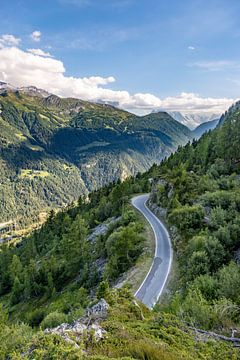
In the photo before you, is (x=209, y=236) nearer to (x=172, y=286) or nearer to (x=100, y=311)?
(x=172, y=286)

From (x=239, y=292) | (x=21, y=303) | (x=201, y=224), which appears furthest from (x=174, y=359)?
(x=21, y=303)

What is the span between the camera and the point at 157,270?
33.2 metres

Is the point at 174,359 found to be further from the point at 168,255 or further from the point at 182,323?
the point at 168,255

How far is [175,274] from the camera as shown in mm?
31562

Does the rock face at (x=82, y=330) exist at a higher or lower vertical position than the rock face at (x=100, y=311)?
higher

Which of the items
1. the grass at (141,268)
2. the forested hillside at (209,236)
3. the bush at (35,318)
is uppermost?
the forested hillside at (209,236)

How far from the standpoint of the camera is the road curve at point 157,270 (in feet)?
91.5

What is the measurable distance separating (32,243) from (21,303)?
33.2m

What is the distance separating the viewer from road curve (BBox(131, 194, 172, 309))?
27895 millimetres

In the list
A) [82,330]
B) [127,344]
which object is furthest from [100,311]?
[127,344]

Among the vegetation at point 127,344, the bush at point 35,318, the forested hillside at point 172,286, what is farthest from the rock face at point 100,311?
the bush at point 35,318

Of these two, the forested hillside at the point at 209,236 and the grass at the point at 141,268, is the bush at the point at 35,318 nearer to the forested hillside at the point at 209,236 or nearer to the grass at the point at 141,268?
the grass at the point at 141,268

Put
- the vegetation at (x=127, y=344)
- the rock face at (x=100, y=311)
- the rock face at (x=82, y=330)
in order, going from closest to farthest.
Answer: the vegetation at (x=127, y=344) < the rock face at (x=82, y=330) < the rock face at (x=100, y=311)

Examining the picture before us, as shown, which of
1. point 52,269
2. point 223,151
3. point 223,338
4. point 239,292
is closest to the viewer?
point 223,338
